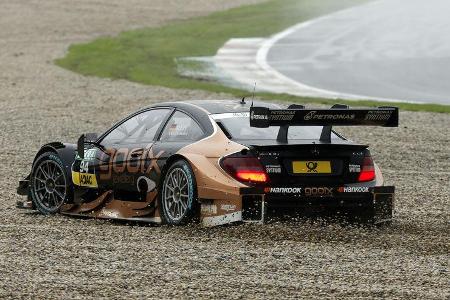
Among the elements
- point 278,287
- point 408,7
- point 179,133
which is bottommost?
point 278,287

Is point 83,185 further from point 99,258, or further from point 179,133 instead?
point 99,258

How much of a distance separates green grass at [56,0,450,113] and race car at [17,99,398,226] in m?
10.1

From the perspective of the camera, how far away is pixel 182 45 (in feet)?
100.0

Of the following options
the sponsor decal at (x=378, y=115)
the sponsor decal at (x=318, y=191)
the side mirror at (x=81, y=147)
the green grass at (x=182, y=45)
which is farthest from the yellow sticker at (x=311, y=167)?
the green grass at (x=182, y=45)

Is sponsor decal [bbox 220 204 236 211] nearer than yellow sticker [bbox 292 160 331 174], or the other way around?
sponsor decal [bbox 220 204 236 211]

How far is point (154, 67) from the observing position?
26922mm

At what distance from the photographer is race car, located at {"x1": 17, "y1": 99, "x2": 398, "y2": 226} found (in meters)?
10.3

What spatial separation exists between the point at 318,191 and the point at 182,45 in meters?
20.3

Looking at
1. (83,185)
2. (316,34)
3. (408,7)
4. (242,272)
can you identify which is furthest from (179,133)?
(408,7)

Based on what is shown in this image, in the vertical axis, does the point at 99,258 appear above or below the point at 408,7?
below

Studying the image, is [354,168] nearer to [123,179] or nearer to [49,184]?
[123,179]

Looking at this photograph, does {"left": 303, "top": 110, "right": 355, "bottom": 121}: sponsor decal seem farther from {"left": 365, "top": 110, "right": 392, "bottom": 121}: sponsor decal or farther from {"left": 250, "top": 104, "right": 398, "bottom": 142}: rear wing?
{"left": 365, "top": 110, "right": 392, "bottom": 121}: sponsor decal

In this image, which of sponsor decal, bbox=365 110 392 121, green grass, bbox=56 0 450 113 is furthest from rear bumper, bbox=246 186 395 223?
green grass, bbox=56 0 450 113

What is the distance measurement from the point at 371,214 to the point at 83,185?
2808 mm
